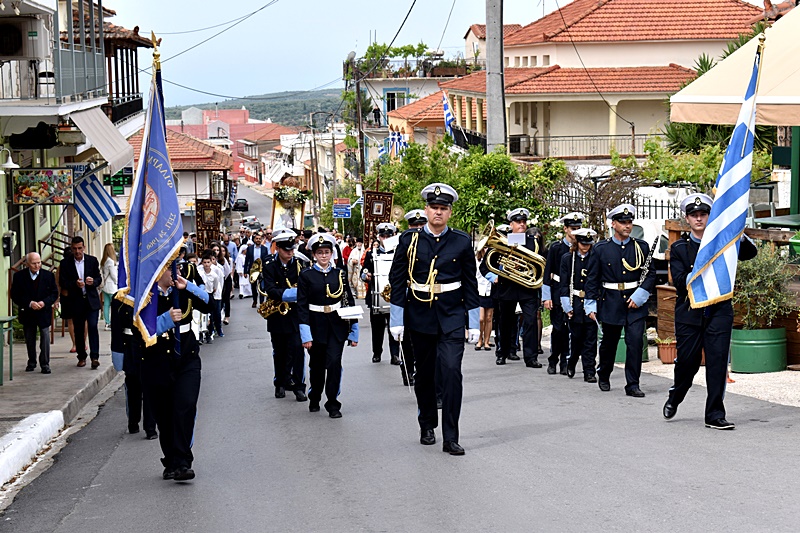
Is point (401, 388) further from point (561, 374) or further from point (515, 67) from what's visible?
point (515, 67)

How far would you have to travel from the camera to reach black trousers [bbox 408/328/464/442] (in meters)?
9.97

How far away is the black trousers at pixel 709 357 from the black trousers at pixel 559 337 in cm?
398

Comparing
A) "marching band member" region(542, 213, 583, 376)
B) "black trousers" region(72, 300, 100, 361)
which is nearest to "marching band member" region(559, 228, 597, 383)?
"marching band member" region(542, 213, 583, 376)

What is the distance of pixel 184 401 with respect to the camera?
9625 millimetres

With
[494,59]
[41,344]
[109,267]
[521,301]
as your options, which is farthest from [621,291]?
[494,59]

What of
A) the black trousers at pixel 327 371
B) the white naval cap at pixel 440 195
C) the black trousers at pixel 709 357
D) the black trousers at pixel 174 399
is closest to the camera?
the black trousers at pixel 174 399

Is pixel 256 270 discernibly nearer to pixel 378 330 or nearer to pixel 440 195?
pixel 378 330

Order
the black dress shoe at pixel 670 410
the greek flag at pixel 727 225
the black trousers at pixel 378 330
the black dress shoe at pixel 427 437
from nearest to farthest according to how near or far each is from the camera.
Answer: the black dress shoe at pixel 427 437 < the greek flag at pixel 727 225 < the black dress shoe at pixel 670 410 < the black trousers at pixel 378 330

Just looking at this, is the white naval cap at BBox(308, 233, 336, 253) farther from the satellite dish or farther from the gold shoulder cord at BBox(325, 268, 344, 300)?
the satellite dish

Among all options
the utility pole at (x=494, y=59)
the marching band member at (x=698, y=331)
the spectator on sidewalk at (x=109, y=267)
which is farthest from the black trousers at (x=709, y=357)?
the utility pole at (x=494, y=59)

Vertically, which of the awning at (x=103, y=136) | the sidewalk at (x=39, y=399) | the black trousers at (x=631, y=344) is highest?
the awning at (x=103, y=136)

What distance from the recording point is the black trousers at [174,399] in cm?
955

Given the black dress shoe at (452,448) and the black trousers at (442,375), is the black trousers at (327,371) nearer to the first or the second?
the black trousers at (442,375)

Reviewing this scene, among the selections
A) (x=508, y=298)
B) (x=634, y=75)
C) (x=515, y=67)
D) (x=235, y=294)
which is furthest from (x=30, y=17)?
(x=515, y=67)
